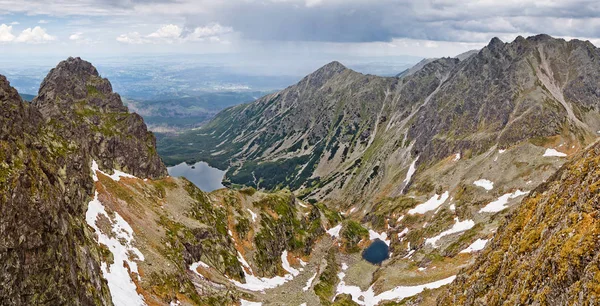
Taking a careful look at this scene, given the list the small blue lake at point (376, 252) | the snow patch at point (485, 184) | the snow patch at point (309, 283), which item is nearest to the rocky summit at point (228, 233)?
the small blue lake at point (376, 252)

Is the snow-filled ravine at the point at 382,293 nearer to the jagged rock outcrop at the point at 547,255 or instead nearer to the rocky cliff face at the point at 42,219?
the jagged rock outcrop at the point at 547,255

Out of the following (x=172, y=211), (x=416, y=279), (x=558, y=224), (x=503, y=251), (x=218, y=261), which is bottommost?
(x=416, y=279)

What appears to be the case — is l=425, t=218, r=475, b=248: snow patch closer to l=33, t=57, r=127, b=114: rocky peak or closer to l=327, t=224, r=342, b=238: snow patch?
l=327, t=224, r=342, b=238: snow patch

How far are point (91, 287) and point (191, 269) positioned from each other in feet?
124

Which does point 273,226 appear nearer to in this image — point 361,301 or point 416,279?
point 361,301

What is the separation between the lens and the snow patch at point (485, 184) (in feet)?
587

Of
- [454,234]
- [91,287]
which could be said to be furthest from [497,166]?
[91,287]

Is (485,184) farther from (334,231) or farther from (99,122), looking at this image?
(99,122)

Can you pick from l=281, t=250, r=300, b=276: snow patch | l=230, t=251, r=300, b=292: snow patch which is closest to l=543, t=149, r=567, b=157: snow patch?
l=281, t=250, r=300, b=276: snow patch

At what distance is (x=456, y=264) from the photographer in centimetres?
11281

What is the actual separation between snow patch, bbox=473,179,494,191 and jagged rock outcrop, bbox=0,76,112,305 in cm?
16830

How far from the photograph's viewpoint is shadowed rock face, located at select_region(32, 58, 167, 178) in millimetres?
107469

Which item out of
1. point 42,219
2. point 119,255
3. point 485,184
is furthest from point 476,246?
point 42,219

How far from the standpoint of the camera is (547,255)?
103 feet
